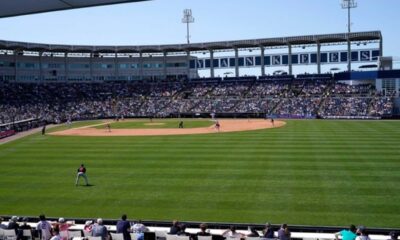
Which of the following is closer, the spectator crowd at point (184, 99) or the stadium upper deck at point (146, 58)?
the spectator crowd at point (184, 99)

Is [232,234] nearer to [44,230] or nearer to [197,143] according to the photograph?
[44,230]

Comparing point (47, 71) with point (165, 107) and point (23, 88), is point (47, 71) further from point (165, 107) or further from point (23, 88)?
point (165, 107)

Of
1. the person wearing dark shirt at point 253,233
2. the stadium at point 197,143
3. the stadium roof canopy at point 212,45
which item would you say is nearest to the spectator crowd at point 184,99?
the stadium at point 197,143

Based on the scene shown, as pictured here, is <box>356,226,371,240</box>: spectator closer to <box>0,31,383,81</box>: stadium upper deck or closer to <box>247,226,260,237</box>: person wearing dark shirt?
<box>247,226,260,237</box>: person wearing dark shirt

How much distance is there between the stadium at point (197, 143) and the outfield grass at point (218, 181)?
0.10 metres

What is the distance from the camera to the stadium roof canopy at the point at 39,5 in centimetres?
446

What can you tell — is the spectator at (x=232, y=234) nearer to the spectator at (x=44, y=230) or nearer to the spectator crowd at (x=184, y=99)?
the spectator at (x=44, y=230)

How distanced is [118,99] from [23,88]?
19.1m

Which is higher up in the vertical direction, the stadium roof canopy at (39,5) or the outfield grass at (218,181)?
the stadium roof canopy at (39,5)

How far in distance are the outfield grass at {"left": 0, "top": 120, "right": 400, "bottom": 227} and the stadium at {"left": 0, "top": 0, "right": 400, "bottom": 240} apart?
0.10 meters

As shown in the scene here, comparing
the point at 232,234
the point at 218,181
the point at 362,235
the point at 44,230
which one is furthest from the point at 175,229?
the point at 218,181

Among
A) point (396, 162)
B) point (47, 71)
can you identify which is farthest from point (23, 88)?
point (396, 162)

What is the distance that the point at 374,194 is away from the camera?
21.0m

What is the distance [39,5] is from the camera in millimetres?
4617
